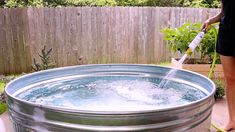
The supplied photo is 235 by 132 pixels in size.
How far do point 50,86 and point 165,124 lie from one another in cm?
98

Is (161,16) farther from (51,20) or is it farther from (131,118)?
(131,118)

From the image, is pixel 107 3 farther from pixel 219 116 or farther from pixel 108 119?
pixel 108 119

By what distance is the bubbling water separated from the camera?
1610 millimetres

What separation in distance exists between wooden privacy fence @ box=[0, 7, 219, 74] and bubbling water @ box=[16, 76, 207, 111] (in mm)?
4854

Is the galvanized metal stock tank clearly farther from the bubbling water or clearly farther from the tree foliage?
the tree foliage

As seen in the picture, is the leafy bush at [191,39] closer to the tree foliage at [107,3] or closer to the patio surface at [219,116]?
the patio surface at [219,116]

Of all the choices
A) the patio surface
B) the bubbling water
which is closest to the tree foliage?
the patio surface

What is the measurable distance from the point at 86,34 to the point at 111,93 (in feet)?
16.7

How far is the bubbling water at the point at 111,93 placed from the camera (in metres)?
1.61

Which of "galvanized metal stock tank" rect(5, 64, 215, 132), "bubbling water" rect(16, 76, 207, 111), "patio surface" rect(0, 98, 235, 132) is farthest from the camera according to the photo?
"patio surface" rect(0, 98, 235, 132)

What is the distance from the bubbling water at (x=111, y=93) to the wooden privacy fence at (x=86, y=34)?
15.9ft

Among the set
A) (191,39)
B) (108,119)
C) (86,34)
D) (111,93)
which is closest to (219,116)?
(191,39)

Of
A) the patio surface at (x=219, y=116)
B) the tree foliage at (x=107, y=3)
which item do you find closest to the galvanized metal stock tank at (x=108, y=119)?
the patio surface at (x=219, y=116)

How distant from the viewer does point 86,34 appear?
266 inches
